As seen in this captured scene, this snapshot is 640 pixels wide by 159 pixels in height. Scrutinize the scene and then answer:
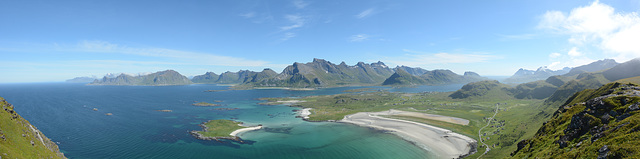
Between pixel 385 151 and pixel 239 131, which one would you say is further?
pixel 239 131

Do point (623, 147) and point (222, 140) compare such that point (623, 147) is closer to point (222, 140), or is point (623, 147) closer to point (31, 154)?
point (31, 154)

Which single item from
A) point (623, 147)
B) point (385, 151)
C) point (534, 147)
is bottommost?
point (385, 151)

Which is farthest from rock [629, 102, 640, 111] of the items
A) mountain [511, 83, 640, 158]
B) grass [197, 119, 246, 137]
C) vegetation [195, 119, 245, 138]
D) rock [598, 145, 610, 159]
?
grass [197, 119, 246, 137]

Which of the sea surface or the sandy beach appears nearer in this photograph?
the sea surface

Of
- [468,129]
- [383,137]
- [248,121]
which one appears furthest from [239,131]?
[468,129]

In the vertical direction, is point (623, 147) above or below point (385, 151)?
above

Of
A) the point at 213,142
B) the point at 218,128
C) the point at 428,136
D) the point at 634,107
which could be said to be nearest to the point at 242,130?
the point at 218,128

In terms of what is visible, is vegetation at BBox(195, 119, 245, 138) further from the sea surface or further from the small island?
the sea surface

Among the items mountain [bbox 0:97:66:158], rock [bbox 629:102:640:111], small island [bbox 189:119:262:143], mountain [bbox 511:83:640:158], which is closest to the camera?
mountain [bbox 511:83:640:158]
